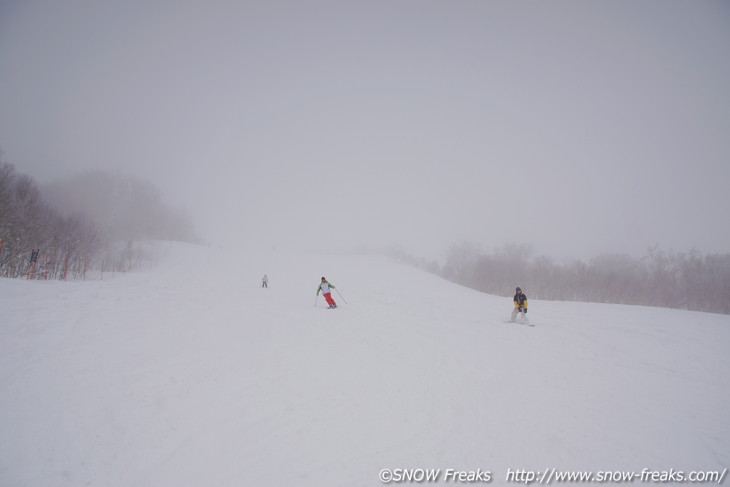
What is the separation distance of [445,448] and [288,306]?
12463 millimetres

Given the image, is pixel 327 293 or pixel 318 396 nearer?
pixel 318 396

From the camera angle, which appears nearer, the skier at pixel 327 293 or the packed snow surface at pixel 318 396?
the packed snow surface at pixel 318 396

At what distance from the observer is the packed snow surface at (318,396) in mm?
5250

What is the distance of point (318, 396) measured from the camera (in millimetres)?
7180

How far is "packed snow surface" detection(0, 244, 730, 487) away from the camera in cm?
525

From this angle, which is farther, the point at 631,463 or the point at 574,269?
the point at 574,269

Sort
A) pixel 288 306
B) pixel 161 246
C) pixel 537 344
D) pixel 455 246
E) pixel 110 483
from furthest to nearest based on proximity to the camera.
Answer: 1. pixel 455 246
2. pixel 161 246
3. pixel 288 306
4. pixel 537 344
5. pixel 110 483

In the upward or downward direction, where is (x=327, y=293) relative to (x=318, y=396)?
upward

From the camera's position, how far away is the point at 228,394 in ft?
23.1

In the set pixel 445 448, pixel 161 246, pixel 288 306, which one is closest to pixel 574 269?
pixel 288 306

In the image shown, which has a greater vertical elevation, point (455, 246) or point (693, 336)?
point (455, 246)

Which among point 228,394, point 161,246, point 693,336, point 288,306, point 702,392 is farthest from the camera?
point 161,246

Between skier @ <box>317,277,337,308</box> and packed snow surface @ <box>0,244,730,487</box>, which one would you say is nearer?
packed snow surface @ <box>0,244,730,487</box>

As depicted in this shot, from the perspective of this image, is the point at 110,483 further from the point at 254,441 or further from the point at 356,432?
the point at 356,432
